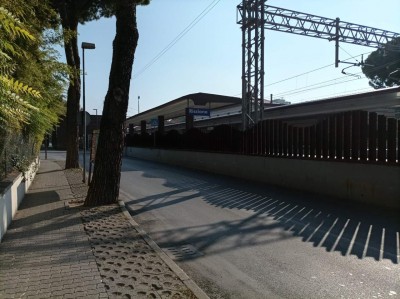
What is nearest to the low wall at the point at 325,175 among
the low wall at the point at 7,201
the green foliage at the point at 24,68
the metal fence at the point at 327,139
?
the metal fence at the point at 327,139

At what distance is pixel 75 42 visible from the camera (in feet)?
68.8

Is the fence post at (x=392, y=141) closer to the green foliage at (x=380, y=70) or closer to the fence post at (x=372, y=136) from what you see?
the fence post at (x=372, y=136)

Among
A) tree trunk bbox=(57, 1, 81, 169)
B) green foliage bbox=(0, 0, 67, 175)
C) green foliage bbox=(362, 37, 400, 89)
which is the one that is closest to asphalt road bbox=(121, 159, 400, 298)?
green foliage bbox=(0, 0, 67, 175)

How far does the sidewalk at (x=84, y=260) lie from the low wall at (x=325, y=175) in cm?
611

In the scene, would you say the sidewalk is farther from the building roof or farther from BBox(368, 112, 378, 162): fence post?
the building roof

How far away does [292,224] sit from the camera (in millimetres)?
8445

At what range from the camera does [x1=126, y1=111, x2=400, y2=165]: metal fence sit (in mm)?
10562

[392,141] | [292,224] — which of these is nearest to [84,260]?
[292,224]

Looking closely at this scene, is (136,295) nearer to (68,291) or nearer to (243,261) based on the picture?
(68,291)

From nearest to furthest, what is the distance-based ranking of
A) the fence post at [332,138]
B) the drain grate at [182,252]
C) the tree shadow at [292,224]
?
the drain grate at [182,252] → the tree shadow at [292,224] → the fence post at [332,138]

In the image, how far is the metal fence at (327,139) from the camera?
34.7 ft

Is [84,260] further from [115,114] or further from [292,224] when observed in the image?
[115,114]

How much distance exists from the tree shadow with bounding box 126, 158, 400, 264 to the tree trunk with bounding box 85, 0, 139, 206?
1.01 meters

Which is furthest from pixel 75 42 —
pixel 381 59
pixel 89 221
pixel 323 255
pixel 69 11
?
pixel 381 59
